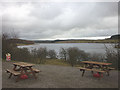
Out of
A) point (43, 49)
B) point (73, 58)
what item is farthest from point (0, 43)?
point (73, 58)

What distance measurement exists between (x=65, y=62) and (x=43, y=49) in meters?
3.10

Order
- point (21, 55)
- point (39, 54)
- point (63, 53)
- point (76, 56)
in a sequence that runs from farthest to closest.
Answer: point (63, 53) < point (39, 54) < point (21, 55) < point (76, 56)

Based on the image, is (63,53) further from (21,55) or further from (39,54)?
(21,55)

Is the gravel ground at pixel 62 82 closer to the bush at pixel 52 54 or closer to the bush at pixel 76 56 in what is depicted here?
the bush at pixel 76 56

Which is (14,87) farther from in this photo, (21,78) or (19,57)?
(19,57)

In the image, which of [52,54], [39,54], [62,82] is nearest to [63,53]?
[52,54]

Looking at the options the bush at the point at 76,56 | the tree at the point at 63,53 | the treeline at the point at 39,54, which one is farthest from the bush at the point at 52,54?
the bush at the point at 76,56

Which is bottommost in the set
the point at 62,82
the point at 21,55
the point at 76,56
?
the point at 62,82

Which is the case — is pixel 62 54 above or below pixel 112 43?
below

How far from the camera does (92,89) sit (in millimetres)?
4289

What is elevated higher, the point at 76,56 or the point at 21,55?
the point at 21,55

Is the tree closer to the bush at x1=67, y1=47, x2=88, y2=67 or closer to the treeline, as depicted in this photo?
the treeline

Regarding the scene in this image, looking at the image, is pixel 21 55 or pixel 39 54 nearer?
pixel 21 55

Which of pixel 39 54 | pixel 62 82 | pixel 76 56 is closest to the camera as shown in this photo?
pixel 62 82
